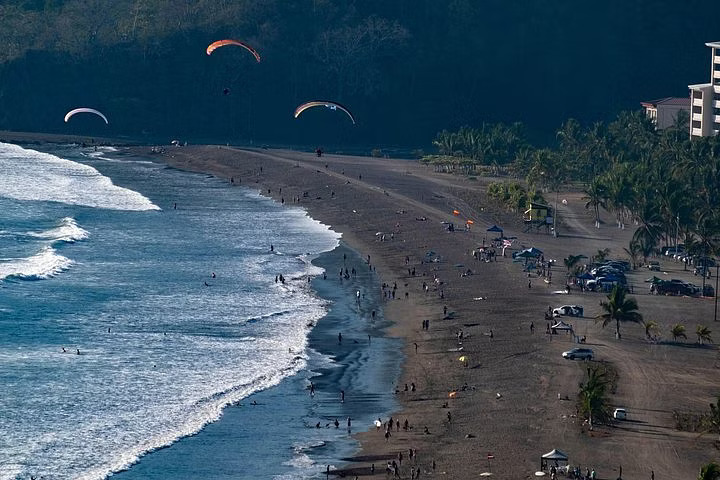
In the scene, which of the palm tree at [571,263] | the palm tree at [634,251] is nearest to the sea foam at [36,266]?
the palm tree at [571,263]

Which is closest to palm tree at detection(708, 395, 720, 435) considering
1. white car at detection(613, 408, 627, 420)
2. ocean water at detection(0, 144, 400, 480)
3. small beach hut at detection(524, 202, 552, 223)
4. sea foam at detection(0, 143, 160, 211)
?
Answer: white car at detection(613, 408, 627, 420)

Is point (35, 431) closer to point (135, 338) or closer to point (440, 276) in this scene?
point (135, 338)

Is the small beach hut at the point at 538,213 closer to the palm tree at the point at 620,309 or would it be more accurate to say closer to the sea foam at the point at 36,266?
the sea foam at the point at 36,266

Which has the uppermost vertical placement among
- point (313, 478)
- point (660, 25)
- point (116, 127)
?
point (660, 25)

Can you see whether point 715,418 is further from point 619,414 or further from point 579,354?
point 579,354

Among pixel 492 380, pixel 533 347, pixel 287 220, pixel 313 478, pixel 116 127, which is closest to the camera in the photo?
pixel 313 478

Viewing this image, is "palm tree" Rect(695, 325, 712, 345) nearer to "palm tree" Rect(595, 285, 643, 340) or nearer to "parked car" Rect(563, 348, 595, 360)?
"palm tree" Rect(595, 285, 643, 340)

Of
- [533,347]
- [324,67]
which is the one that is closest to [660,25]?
[324,67]
